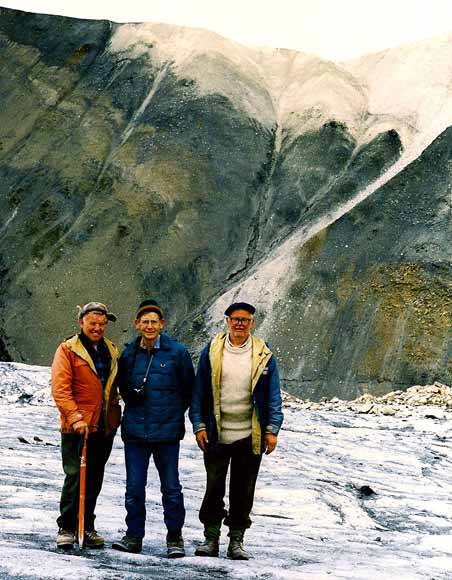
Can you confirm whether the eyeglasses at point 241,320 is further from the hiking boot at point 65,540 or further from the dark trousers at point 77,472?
the hiking boot at point 65,540

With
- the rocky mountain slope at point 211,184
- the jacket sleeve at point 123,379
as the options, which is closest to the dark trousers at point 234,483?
the jacket sleeve at point 123,379

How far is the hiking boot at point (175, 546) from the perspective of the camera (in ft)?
19.4

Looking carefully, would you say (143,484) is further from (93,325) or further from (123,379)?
(93,325)

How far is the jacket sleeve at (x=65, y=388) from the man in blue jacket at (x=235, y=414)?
0.85 meters

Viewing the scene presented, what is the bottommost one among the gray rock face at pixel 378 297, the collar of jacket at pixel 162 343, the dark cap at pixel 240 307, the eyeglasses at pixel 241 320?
the collar of jacket at pixel 162 343

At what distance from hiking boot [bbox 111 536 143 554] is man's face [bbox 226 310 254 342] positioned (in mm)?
1563

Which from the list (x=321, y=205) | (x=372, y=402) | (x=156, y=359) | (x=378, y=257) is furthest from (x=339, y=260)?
(x=156, y=359)

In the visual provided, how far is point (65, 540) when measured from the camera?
5.80 meters

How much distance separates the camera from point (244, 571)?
5652 mm

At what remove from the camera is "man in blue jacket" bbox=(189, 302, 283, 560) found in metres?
6.09

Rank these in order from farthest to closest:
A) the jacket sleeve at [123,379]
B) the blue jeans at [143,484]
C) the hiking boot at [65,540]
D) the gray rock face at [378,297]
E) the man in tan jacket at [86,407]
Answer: the gray rock face at [378,297]
the jacket sleeve at [123,379]
the blue jeans at [143,484]
the man in tan jacket at [86,407]
the hiking boot at [65,540]

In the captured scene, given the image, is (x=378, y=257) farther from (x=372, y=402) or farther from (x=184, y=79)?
(x=184, y=79)

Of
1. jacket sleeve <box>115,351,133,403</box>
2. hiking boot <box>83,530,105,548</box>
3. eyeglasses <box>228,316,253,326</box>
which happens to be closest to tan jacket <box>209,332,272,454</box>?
eyeglasses <box>228,316,253,326</box>

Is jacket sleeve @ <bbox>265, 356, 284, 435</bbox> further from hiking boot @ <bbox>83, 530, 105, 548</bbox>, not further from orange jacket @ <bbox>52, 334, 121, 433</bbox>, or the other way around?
hiking boot @ <bbox>83, 530, 105, 548</bbox>
